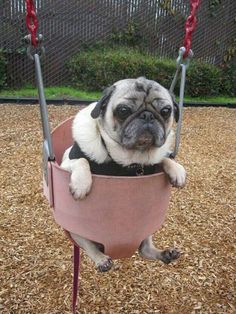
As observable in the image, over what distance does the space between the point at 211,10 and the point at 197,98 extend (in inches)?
67.3

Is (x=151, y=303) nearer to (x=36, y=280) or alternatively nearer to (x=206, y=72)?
(x=36, y=280)

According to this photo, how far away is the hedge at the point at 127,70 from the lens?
7.46 meters

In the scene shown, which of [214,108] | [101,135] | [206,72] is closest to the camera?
[101,135]

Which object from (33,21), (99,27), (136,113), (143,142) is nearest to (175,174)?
(143,142)

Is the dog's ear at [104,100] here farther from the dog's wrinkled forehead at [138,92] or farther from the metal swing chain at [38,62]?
the metal swing chain at [38,62]

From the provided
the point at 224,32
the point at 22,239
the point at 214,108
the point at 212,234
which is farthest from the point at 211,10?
the point at 22,239

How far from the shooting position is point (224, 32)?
8.52 m

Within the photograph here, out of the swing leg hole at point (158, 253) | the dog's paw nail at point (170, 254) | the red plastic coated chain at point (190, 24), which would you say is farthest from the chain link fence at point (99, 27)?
the dog's paw nail at point (170, 254)

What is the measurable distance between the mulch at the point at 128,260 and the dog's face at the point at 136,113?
123cm

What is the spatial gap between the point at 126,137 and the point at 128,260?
1462 millimetres

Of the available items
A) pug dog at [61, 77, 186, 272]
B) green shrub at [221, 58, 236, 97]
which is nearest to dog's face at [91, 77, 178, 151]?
pug dog at [61, 77, 186, 272]

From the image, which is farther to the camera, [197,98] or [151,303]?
[197,98]

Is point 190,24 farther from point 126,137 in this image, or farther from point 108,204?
point 108,204

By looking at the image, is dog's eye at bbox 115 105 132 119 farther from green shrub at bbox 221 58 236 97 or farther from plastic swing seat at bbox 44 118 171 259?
green shrub at bbox 221 58 236 97
